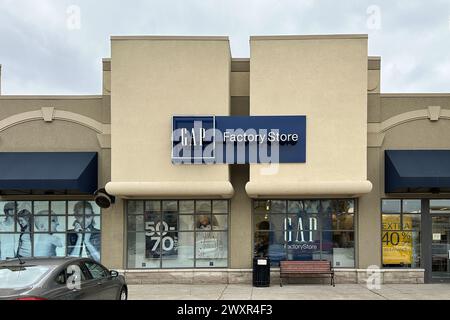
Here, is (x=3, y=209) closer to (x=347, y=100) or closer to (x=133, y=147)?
(x=133, y=147)

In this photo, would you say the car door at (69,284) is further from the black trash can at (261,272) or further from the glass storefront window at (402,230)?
the glass storefront window at (402,230)

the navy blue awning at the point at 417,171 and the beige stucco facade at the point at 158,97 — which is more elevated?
the beige stucco facade at the point at 158,97

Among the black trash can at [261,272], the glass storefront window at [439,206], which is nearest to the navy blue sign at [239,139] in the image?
the black trash can at [261,272]

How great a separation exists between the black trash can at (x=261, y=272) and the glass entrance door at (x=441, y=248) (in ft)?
17.8

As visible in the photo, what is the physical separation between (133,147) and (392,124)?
8.21 m

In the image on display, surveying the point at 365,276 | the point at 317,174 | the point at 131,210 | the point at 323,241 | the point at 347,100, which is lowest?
the point at 365,276

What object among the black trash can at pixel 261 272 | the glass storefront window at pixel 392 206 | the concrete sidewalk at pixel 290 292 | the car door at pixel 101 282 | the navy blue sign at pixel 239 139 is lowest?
the concrete sidewalk at pixel 290 292

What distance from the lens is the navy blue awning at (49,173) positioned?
13.9 meters

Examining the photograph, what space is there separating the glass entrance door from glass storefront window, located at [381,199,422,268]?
0.49 m

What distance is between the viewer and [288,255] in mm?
14945
